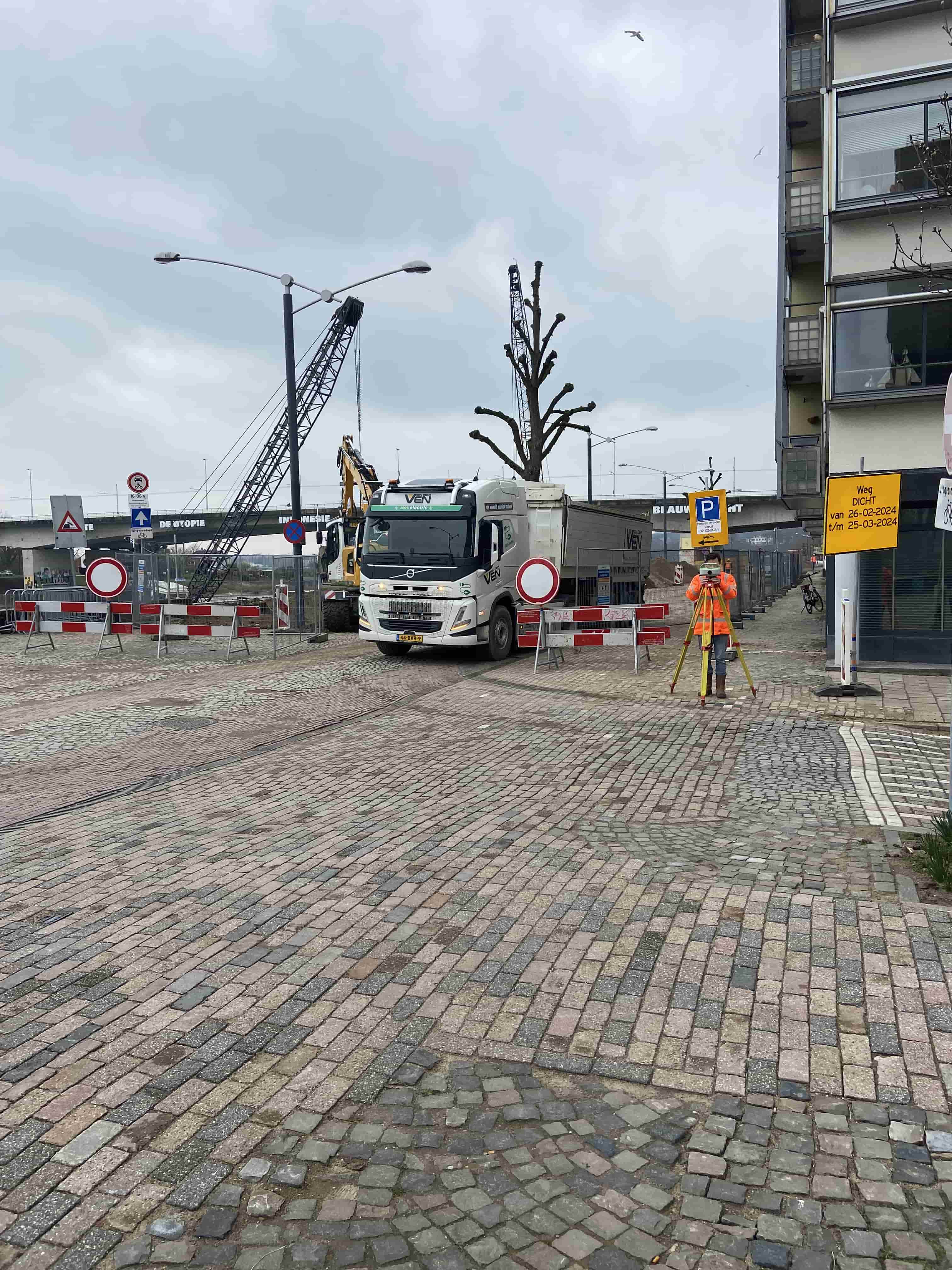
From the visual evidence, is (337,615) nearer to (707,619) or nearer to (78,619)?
(78,619)

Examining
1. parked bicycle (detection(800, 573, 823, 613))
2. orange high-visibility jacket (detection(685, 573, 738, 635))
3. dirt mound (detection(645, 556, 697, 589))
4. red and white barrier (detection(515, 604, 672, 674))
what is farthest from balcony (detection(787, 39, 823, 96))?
dirt mound (detection(645, 556, 697, 589))

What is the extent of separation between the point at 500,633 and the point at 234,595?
1189cm

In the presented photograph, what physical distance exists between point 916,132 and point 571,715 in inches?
500

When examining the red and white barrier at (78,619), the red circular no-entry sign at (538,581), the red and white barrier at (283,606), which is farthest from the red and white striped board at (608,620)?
the red and white barrier at (78,619)

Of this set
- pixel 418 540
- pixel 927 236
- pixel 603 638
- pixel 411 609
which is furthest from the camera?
pixel 927 236

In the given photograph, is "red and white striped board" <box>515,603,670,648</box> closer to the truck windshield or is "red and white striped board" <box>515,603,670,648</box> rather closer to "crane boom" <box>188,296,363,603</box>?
the truck windshield

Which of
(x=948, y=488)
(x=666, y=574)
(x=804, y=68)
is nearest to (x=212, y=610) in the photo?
(x=948, y=488)

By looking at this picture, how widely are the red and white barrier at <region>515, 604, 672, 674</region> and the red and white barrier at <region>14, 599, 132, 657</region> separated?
8605 mm

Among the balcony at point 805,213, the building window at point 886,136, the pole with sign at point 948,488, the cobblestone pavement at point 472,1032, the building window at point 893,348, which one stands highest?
the balcony at point 805,213

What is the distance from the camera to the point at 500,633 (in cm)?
1761

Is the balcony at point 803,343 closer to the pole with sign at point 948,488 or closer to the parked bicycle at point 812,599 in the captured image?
the parked bicycle at point 812,599

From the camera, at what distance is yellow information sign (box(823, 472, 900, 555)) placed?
12422 millimetres

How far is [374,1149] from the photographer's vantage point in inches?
123

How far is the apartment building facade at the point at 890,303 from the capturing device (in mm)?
16016
